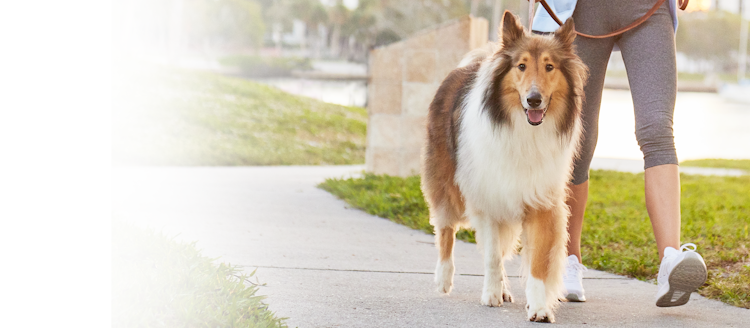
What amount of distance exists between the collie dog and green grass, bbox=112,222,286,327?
113 cm

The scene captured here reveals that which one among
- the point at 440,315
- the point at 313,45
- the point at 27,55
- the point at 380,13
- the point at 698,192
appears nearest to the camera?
the point at 27,55

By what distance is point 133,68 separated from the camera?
53.2 ft

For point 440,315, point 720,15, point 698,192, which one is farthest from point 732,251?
point 720,15

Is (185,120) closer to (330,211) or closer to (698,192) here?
(330,211)

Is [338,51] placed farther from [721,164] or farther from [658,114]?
[658,114]

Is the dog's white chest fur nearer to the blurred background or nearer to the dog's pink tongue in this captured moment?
the dog's pink tongue

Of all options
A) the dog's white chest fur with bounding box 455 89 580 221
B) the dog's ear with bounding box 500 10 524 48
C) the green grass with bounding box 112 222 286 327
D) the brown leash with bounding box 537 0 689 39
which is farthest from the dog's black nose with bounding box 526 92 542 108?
the green grass with bounding box 112 222 286 327

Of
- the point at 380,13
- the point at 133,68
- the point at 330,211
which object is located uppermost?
the point at 380,13

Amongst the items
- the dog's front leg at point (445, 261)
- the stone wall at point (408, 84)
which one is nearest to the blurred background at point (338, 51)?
the stone wall at point (408, 84)

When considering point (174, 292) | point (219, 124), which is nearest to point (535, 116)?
point (174, 292)

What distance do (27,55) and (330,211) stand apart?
4.45m

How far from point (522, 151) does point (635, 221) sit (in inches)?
130

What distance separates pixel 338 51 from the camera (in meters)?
61.8

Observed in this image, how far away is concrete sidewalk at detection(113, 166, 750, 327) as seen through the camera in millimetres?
3307
